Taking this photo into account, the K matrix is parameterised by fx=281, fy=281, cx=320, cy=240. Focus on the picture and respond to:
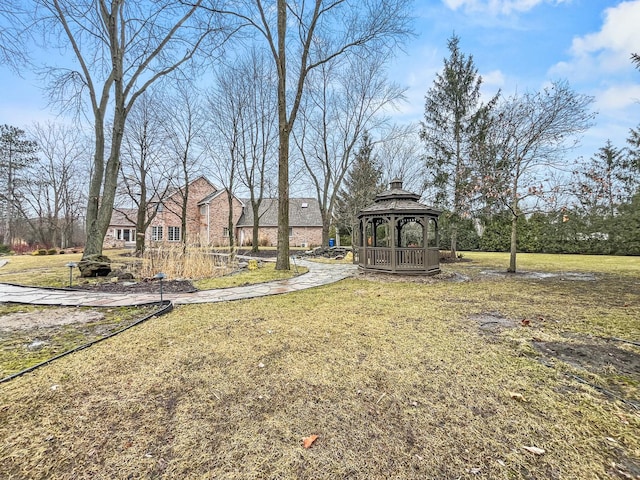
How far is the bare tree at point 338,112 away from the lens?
53.8ft

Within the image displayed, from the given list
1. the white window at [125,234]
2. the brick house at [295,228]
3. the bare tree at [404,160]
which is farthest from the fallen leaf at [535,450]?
the white window at [125,234]

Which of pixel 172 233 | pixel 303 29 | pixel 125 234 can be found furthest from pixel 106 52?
pixel 125 234

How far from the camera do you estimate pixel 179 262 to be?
8.71 metres

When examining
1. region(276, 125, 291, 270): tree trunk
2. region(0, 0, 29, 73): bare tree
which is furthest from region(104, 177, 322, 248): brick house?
region(0, 0, 29, 73): bare tree

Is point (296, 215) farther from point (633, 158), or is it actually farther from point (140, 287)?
point (633, 158)

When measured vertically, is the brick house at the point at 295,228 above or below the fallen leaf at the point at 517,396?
above

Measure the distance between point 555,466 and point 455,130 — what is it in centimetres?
1668

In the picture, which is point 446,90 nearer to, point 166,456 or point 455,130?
point 455,130

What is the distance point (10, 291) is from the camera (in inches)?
247

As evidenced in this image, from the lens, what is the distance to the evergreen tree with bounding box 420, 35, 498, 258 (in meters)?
15.0

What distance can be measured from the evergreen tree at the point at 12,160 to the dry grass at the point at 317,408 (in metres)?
27.8

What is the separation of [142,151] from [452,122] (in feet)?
60.6

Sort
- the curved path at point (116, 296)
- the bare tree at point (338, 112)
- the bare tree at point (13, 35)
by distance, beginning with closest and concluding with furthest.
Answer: the curved path at point (116, 296) → the bare tree at point (13, 35) → the bare tree at point (338, 112)

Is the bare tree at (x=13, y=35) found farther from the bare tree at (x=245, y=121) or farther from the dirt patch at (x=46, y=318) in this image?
the bare tree at (x=245, y=121)
